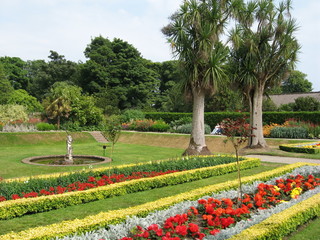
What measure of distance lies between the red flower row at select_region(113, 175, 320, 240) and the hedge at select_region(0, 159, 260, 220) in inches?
86.5

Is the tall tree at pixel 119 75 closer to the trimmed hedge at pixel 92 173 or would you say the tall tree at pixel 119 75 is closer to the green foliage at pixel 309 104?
the green foliage at pixel 309 104

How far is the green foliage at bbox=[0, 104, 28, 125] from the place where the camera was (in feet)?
77.1

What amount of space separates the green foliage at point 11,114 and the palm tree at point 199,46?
53.1ft

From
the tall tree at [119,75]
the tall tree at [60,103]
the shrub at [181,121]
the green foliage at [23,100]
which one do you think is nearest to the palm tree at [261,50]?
the shrub at [181,121]

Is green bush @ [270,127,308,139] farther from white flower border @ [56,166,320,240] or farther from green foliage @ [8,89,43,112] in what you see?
green foliage @ [8,89,43,112]

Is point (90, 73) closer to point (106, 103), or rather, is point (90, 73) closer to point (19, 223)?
point (106, 103)

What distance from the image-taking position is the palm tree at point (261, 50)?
1444 centimetres

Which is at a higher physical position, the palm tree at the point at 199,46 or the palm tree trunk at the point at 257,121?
the palm tree at the point at 199,46

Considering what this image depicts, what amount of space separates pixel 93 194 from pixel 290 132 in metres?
16.2

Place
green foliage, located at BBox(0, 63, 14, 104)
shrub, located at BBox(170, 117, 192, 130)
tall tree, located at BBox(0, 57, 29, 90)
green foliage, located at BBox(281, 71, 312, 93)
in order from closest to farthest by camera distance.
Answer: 1. shrub, located at BBox(170, 117, 192, 130)
2. green foliage, located at BBox(0, 63, 14, 104)
3. tall tree, located at BBox(0, 57, 29, 90)
4. green foliage, located at BBox(281, 71, 312, 93)

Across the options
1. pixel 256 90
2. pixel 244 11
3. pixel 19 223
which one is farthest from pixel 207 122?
pixel 19 223

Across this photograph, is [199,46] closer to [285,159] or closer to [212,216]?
[285,159]

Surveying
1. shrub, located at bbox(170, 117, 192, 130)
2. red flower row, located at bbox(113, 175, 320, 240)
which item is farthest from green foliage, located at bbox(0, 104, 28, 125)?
red flower row, located at bbox(113, 175, 320, 240)

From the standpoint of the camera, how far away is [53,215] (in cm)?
546
